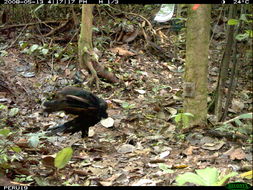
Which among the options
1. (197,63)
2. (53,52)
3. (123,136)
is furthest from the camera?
(53,52)

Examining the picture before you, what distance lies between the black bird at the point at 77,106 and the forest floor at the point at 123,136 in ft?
0.85

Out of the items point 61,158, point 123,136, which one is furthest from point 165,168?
point 123,136

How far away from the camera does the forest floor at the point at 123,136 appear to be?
325 centimetres

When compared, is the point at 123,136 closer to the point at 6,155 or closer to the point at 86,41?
the point at 6,155

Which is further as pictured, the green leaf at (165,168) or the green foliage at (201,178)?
the green leaf at (165,168)

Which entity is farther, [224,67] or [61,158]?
[224,67]

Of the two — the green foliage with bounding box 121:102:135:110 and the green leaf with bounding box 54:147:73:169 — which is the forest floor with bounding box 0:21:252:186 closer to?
the green foliage with bounding box 121:102:135:110

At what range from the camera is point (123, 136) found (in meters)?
4.73

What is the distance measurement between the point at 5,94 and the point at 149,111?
2.81 meters

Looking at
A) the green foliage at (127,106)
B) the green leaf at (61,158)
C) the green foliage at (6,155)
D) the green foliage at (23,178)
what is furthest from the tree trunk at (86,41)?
the green leaf at (61,158)

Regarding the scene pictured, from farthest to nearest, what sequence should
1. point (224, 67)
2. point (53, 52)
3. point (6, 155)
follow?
point (53, 52) < point (224, 67) < point (6, 155)

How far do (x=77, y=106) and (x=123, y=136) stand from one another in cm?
90

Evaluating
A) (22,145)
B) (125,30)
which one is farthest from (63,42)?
(22,145)

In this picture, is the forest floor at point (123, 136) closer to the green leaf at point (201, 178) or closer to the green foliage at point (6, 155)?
the green foliage at point (6, 155)
